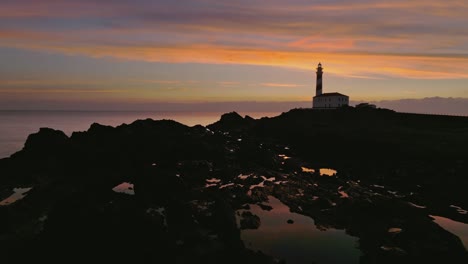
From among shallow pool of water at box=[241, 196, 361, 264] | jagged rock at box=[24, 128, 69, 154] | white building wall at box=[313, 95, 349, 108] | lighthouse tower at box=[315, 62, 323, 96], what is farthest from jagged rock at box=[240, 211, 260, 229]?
lighthouse tower at box=[315, 62, 323, 96]

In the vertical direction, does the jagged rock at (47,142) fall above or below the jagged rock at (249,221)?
above

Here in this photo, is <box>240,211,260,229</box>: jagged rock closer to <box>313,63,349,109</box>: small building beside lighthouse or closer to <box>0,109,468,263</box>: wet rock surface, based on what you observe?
<box>0,109,468,263</box>: wet rock surface

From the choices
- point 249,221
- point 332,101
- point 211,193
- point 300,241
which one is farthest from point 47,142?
point 332,101

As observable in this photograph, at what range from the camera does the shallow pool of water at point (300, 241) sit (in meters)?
19.5

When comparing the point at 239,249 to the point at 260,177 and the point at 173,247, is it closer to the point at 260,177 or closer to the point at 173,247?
the point at 173,247

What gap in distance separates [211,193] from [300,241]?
10.2 metres

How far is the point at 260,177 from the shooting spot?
3725cm

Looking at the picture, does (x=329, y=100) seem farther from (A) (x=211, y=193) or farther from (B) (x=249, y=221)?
(B) (x=249, y=221)

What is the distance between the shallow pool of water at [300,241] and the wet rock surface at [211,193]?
2.18 ft

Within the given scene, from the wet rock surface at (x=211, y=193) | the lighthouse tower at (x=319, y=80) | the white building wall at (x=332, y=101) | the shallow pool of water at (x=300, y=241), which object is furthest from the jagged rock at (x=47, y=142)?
the lighthouse tower at (x=319, y=80)

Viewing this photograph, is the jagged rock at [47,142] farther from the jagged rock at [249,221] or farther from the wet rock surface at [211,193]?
the jagged rock at [249,221]

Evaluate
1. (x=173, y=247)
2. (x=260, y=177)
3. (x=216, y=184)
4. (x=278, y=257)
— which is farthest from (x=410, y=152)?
(x=173, y=247)

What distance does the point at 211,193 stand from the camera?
29828mm

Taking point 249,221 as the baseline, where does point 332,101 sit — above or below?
above
